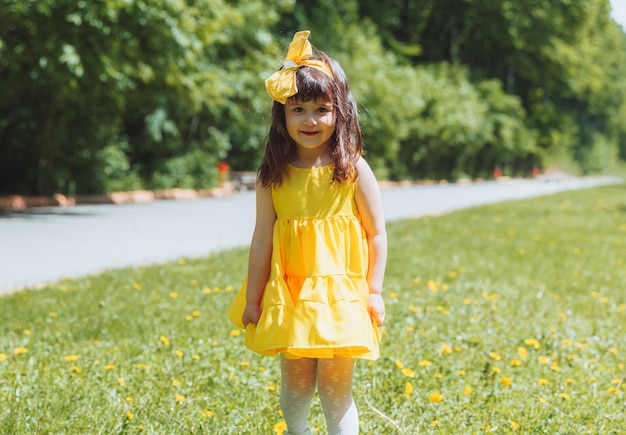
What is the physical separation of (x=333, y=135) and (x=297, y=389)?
3.01ft

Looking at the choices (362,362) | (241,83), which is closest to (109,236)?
(362,362)

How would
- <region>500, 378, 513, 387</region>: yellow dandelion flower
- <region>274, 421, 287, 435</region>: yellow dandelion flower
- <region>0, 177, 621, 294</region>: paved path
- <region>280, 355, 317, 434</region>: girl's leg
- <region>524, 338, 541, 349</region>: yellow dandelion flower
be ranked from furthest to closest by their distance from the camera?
<region>0, 177, 621, 294</region>: paved path
<region>524, 338, 541, 349</region>: yellow dandelion flower
<region>500, 378, 513, 387</region>: yellow dandelion flower
<region>274, 421, 287, 435</region>: yellow dandelion flower
<region>280, 355, 317, 434</region>: girl's leg

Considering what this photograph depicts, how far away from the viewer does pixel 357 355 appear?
97.7 inches

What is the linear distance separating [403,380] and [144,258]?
4.99 metres

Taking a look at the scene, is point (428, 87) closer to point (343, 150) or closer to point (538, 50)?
point (538, 50)

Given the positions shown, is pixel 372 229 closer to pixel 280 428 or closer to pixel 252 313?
pixel 252 313

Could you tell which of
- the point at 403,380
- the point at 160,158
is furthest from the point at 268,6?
the point at 403,380

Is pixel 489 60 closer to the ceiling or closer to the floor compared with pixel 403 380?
closer to the ceiling

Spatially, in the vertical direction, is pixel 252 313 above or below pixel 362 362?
above

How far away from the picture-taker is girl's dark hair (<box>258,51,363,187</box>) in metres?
2.60

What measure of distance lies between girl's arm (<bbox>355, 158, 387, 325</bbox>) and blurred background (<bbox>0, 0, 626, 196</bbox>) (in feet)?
1.95

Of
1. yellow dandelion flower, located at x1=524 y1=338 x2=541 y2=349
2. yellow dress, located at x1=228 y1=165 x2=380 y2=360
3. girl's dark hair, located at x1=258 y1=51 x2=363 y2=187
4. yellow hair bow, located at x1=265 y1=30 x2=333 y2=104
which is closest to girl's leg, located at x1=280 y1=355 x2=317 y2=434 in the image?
yellow dress, located at x1=228 y1=165 x2=380 y2=360

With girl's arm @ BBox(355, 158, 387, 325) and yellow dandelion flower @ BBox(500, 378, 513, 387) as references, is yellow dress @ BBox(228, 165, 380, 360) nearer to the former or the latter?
girl's arm @ BBox(355, 158, 387, 325)

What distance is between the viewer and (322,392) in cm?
271
